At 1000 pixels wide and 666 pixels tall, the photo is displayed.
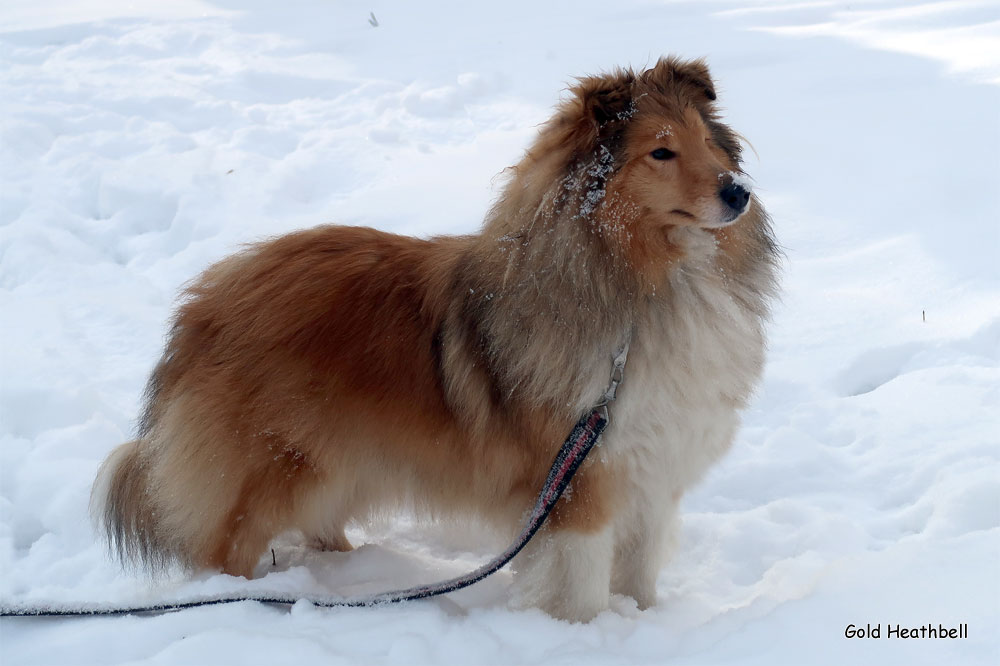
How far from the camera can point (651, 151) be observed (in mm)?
2393

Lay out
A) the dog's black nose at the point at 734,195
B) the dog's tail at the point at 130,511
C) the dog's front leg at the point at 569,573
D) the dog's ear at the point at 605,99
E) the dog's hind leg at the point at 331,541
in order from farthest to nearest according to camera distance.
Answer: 1. the dog's hind leg at the point at 331,541
2. the dog's tail at the point at 130,511
3. the dog's front leg at the point at 569,573
4. the dog's ear at the point at 605,99
5. the dog's black nose at the point at 734,195

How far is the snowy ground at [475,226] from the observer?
7.68 ft

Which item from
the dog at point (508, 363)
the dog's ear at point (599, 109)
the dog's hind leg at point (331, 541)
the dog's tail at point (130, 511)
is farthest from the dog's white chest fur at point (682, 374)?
the dog's tail at point (130, 511)

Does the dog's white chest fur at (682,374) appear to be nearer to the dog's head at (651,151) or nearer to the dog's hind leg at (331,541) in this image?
the dog's head at (651,151)

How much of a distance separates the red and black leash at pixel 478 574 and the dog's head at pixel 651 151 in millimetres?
440

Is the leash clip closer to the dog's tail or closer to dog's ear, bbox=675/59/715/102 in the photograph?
dog's ear, bbox=675/59/715/102

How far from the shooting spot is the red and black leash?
2.38 metres

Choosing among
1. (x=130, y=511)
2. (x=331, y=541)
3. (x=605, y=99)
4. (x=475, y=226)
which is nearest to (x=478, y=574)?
(x=331, y=541)

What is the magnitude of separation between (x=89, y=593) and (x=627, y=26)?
25.0ft

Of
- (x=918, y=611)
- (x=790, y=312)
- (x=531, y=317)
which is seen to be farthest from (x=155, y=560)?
(x=790, y=312)

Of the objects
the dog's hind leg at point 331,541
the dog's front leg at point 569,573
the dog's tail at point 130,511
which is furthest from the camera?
the dog's hind leg at point 331,541

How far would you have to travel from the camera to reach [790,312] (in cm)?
436

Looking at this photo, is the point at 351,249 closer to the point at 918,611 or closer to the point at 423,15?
the point at 918,611

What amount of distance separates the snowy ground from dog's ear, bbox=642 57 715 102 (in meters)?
1.20
